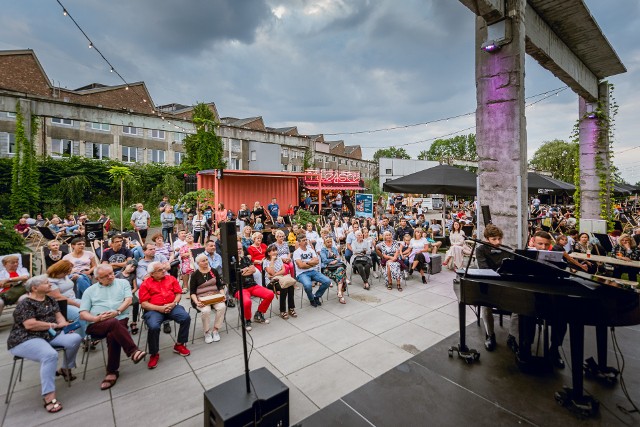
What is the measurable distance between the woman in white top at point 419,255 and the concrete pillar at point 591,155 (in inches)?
270

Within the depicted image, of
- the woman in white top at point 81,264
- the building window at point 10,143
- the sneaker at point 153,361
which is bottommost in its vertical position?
the sneaker at point 153,361

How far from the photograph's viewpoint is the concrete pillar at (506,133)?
16.8ft

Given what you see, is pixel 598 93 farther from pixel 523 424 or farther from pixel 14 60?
pixel 14 60

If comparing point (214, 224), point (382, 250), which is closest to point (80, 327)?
point (382, 250)

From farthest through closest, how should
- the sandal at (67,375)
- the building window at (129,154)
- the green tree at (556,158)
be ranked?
the green tree at (556,158) < the building window at (129,154) < the sandal at (67,375)

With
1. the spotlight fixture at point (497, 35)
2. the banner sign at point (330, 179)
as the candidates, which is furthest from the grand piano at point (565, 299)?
the banner sign at point (330, 179)

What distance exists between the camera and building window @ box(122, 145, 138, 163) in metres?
27.3

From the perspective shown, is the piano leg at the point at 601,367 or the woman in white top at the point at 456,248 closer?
the piano leg at the point at 601,367

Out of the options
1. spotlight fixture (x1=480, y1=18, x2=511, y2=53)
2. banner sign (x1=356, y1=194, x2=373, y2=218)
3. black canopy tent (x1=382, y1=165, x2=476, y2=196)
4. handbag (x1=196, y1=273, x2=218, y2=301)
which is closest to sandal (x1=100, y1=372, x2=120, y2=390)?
handbag (x1=196, y1=273, x2=218, y2=301)

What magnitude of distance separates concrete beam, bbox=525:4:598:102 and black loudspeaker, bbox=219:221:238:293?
282 inches

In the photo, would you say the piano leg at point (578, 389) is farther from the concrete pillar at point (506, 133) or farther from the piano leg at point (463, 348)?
the concrete pillar at point (506, 133)

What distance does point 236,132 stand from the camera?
32969 millimetres

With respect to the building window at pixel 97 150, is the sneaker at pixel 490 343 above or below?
below

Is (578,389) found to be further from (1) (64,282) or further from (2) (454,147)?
(2) (454,147)
